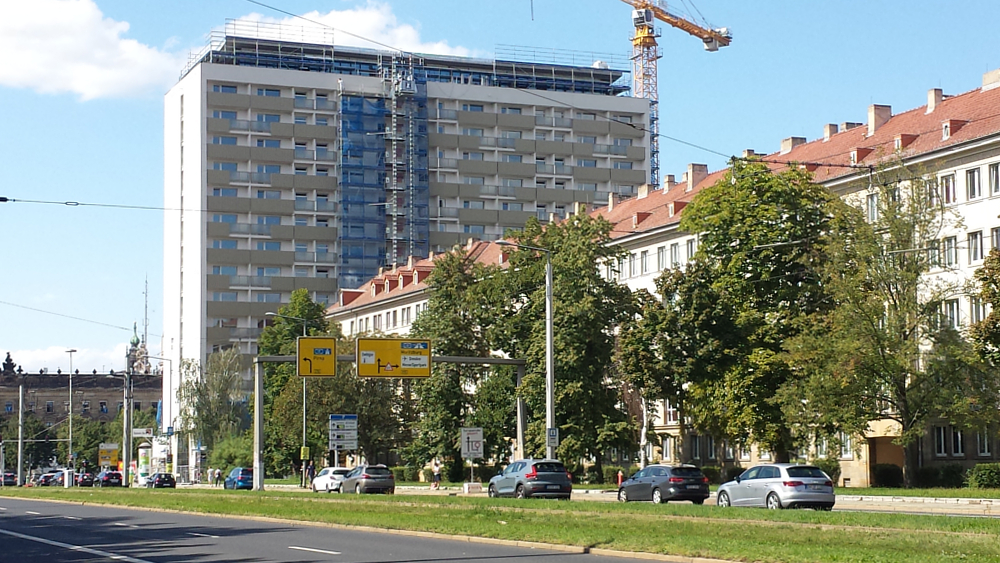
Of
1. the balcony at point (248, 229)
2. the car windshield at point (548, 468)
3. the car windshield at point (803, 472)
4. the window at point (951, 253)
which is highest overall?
the balcony at point (248, 229)

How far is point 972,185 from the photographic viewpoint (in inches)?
2335

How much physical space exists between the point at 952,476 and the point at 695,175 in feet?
118

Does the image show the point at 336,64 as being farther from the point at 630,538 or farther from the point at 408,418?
the point at 630,538

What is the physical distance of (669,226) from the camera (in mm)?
78125

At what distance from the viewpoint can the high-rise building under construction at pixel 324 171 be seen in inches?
5138

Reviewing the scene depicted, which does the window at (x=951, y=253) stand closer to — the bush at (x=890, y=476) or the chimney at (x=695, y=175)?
the bush at (x=890, y=476)

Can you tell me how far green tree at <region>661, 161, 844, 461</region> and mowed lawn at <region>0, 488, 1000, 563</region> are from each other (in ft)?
56.6

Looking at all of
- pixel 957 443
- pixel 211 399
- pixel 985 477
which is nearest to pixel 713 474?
pixel 957 443

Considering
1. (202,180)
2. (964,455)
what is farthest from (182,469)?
(964,455)

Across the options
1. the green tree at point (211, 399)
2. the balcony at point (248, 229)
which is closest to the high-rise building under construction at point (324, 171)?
the balcony at point (248, 229)

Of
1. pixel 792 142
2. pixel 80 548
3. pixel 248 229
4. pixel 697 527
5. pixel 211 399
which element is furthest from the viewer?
pixel 248 229

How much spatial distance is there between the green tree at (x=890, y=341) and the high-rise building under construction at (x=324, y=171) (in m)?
77.7

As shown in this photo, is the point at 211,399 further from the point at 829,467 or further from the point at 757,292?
the point at 757,292

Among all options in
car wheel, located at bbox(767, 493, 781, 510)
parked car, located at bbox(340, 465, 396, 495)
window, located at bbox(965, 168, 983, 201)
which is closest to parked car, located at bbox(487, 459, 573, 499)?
car wheel, located at bbox(767, 493, 781, 510)
